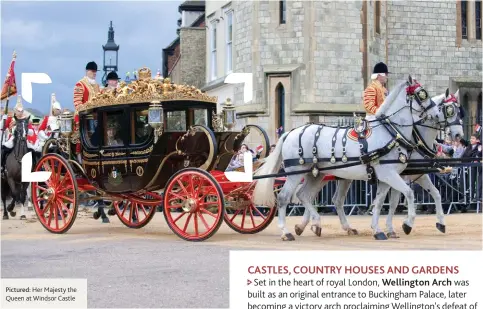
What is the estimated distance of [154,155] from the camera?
1243 centimetres

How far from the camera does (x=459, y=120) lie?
12008 millimetres

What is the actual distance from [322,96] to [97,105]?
15316 mm

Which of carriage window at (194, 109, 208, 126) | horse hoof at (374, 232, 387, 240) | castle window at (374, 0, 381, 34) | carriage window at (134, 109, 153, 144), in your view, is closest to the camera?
horse hoof at (374, 232, 387, 240)

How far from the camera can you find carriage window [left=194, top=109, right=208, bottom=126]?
43.2ft

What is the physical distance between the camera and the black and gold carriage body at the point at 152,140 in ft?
40.8

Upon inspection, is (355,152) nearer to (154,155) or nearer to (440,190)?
(154,155)

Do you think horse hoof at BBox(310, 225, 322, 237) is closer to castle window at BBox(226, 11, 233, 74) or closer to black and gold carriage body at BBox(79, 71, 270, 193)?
black and gold carriage body at BBox(79, 71, 270, 193)

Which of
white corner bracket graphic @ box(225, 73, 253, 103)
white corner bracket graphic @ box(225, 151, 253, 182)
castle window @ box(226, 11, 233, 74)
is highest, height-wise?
castle window @ box(226, 11, 233, 74)

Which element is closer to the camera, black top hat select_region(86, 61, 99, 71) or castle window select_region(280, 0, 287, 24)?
black top hat select_region(86, 61, 99, 71)

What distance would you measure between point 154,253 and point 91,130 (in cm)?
388

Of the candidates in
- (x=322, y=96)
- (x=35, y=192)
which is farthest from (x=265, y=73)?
(x=35, y=192)

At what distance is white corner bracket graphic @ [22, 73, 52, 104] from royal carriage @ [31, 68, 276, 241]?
4.44ft

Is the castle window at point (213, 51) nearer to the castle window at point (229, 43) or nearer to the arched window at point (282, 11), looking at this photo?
the castle window at point (229, 43)

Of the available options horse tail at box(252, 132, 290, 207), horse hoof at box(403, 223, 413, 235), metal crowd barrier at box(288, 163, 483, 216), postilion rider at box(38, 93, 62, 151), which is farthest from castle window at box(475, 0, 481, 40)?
horse tail at box(252, 132, 290, 207)
